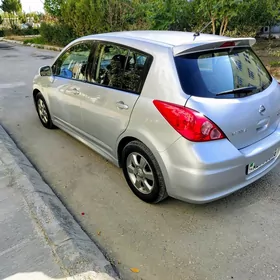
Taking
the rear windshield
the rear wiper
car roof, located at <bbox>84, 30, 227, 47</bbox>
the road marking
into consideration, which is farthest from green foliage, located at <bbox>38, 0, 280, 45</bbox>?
the road marking

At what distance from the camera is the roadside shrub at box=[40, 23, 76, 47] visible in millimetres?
18766

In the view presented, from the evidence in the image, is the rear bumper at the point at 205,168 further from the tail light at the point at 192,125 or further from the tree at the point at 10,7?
the tree at the point at 10,7

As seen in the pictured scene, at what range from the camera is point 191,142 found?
2371 mm

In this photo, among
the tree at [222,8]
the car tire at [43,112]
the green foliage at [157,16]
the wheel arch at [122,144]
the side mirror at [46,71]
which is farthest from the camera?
the green foliage at [157,16]

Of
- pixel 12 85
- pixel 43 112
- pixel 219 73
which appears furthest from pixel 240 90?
pixel 12 85

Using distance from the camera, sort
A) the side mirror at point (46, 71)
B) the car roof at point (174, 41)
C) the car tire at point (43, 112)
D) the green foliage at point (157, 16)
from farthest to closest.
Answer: the green foliage at point (157, 16)
the car tire at point (43, 112)
the side mirror at point (46, 71)
the car roof at point (174, 41)

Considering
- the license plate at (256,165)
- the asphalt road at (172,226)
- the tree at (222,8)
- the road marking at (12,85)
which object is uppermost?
the tree at (222,8)

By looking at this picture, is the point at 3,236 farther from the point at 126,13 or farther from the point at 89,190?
the point at 126,13

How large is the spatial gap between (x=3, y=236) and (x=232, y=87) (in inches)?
91.6

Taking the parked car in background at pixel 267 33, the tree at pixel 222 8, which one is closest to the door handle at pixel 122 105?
the tree at pixel 222 8

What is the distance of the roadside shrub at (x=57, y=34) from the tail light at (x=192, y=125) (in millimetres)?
17908

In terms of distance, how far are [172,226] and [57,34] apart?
63.4ft

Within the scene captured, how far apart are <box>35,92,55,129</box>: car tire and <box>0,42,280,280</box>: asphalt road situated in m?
1.07

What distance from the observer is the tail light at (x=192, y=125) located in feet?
7.69
